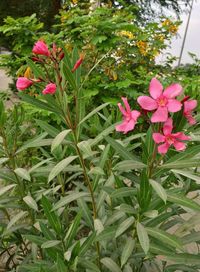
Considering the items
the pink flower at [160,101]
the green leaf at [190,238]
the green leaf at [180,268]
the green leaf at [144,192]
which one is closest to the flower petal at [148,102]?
the pink flower at [160,101]

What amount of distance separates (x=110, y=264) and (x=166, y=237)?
37 cm

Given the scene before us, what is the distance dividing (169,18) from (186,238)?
2.99m

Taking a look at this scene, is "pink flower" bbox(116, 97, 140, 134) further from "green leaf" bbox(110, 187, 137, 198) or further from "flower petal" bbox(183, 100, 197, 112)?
"green leaf" bbox(110, 187, 137, 198)

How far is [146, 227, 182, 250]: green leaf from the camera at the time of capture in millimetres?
1152

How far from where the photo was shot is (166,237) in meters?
1.18

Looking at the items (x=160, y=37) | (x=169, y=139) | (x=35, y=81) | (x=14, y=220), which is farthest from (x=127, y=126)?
(x=160, y=37)

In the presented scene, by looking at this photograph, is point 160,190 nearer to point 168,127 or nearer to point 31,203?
point 168,127

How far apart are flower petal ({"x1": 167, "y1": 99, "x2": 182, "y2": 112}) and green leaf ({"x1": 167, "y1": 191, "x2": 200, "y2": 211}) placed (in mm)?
Answer: 333

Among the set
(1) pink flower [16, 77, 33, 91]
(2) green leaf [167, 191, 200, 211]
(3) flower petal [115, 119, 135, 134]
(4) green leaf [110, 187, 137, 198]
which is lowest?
(4) green leaf [110, 187, 137, 198]

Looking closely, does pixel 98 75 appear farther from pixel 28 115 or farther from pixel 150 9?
pixel 150 9

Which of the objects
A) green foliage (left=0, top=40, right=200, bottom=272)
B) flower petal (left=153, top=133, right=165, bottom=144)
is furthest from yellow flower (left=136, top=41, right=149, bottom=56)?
flower petal (left=153, top=133, right=165, bottom=144)

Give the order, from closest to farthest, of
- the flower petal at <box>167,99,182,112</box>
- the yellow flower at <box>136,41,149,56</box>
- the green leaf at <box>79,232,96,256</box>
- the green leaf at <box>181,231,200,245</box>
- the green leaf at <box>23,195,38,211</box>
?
the flower petal at <box>167,99,182,112</box>, the green leaf at <box>79,232,96,256</box>, the green leaf at <box>181,231,200,245</box>, the green leaf at <box>23,195,38,211</box>, the yellow flower at <box>136,41,149,56</box>

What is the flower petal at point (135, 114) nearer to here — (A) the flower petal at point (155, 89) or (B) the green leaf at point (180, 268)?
(A) the flower petal at point (155, 89)

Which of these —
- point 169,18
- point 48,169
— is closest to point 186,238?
point 48,169
